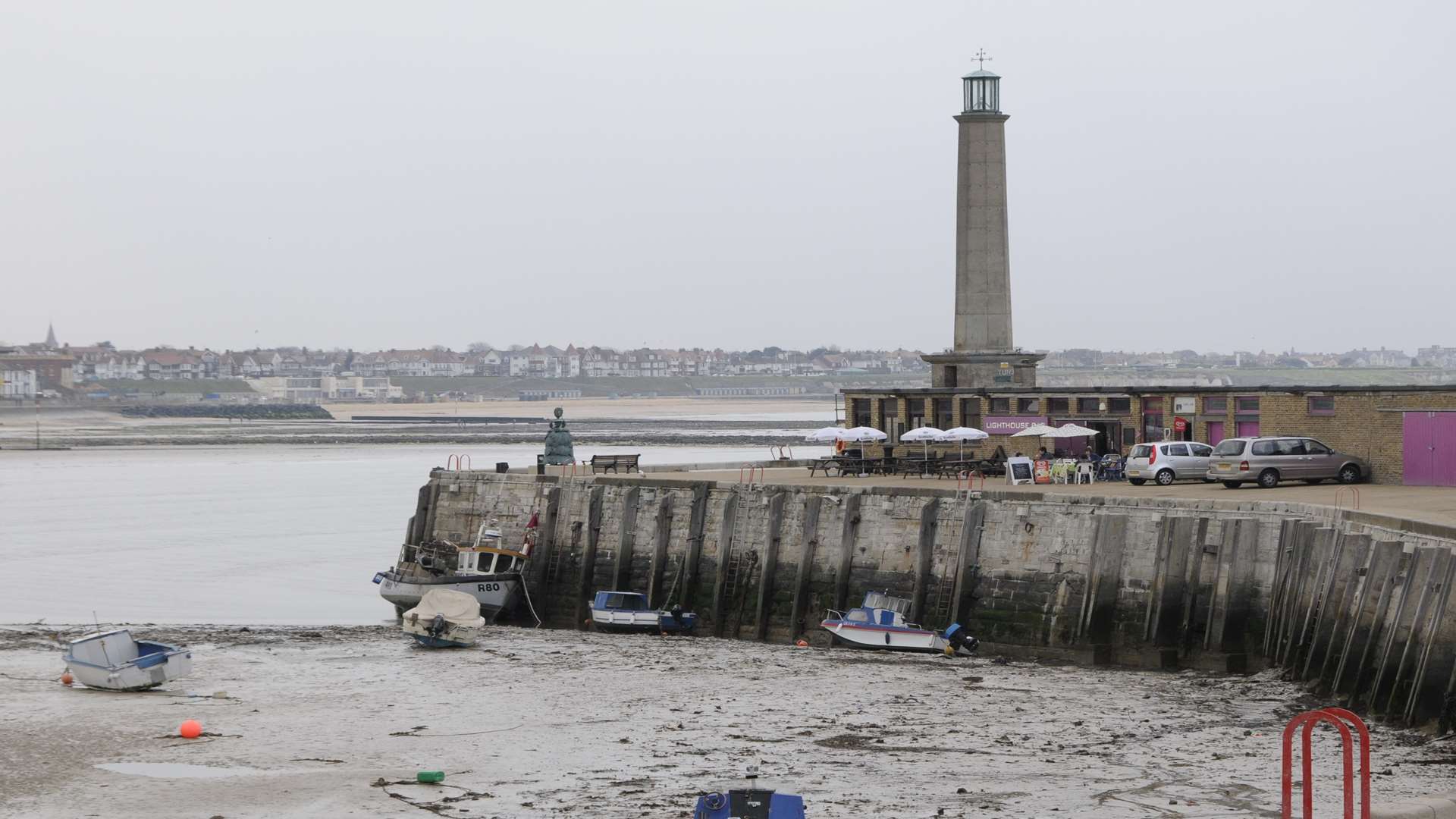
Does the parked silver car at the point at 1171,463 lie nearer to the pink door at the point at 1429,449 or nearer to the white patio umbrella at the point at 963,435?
the pink door at the point at 1429,449

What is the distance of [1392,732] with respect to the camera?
23172mm

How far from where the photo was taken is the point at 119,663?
3022cm

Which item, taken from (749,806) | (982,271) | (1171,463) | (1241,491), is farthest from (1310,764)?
(982,271)

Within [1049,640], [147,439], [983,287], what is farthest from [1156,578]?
[147,439]

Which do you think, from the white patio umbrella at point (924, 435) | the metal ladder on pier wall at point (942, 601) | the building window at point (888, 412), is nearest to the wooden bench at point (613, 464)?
the white patio umbrella at point (924, 435)

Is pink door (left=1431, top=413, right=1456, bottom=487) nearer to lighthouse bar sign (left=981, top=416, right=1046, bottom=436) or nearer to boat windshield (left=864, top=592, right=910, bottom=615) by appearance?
boat windshield (left=864, top=592, right=910, bottom=615)

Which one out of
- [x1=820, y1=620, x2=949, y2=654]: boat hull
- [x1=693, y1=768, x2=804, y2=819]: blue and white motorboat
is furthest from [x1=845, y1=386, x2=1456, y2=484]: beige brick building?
[x1=693, y1=768, x2=804, y2=819]: blue and white motorboat

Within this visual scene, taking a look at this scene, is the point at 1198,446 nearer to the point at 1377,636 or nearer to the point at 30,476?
the point at 1377,636

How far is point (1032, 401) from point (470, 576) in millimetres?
16176

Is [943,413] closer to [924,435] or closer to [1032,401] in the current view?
[1032,401]

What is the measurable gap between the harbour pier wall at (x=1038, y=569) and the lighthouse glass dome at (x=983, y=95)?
19.2 meters

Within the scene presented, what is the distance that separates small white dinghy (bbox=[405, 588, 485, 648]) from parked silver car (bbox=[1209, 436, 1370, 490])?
1499cm

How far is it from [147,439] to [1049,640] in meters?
136

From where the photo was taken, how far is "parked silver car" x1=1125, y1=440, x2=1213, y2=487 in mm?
38062
